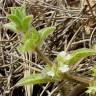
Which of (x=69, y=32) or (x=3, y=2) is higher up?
(x=3, y=2)

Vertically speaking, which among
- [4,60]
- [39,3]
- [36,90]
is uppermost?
[39,3]

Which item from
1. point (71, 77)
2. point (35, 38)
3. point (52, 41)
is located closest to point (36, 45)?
point (35, 38)

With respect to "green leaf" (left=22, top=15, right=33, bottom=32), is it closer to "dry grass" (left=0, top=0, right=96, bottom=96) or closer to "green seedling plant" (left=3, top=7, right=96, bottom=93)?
"green seedling plant" (left=3, top=7, right=96, bottom=93)

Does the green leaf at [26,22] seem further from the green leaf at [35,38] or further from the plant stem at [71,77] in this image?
the plant stem at [71,77]

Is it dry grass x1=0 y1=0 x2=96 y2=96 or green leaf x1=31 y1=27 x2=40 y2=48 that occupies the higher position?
green leaf x1=31 y1=27 x2=40 y2=48

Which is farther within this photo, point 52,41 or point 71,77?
A: point 52,41

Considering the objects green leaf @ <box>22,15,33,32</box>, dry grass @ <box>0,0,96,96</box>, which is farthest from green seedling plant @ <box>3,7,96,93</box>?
dry grass @ <box>0,0,96,96</box>

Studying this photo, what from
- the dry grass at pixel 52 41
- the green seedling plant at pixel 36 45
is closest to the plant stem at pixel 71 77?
the green seedling plant at pixel 36 45

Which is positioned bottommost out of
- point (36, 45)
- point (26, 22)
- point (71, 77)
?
point (71, 77)

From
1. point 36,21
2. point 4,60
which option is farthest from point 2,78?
point 36,21

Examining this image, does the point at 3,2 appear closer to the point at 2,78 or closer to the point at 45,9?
the point at 45,9

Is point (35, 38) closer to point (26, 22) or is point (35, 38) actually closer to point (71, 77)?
point (26, 22)
